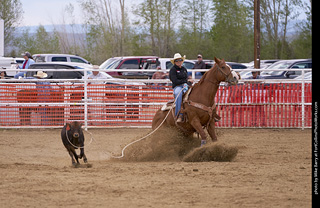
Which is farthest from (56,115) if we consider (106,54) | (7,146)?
(106,54)

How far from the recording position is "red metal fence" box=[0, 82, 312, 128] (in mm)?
16453

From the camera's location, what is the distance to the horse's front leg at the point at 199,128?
33.6ft

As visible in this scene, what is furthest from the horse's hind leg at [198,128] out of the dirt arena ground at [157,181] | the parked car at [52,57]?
the parked car at [52,57]

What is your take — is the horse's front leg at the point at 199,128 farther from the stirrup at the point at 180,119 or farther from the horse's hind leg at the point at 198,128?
the stirrup at the point at 180,119

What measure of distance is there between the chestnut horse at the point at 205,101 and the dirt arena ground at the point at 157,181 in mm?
872

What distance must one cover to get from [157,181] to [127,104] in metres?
8.93

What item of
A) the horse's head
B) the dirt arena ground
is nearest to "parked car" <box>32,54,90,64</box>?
the dirt arena ground

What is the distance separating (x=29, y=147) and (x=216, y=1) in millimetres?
39280

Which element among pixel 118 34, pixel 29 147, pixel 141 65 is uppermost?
pixel 118 34

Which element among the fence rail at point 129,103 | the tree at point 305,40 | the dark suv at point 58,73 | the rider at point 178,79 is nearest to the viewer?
the rider at point 178,79

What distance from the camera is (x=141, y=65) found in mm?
25125

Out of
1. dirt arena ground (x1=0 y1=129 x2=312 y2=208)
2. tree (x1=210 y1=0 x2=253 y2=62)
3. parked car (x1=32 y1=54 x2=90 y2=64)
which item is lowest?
dirt arena ground (x1=0 y1=129 x2=312 y2=208)

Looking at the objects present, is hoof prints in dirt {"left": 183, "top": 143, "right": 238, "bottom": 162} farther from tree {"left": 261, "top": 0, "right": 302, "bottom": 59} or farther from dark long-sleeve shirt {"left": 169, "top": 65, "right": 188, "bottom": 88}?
tree {"left": 261, "top": 0, "right": 302, "bottom": 59}

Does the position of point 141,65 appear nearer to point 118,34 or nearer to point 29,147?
point 29,147
